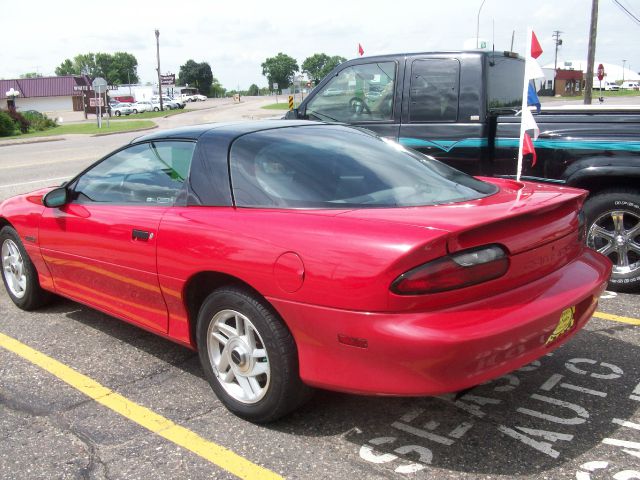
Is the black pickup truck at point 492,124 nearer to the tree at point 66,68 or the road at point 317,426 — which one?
the road at point 317,426

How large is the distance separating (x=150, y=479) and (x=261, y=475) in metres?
0.47

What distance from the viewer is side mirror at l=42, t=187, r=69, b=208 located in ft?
13.7

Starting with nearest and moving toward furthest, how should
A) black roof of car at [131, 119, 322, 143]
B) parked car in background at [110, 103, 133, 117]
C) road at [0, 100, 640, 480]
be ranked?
road at [0, 100, 640, 480] → black roof of car at [131, 119, 322, 143] → parked car in background at [110, 103, 133, 117]

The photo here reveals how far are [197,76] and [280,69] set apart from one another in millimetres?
20309

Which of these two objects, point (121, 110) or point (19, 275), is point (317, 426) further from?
point (121, 110)

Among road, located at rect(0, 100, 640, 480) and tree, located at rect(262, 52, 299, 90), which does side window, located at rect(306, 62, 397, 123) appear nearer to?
road, located at rect(0, 100, 640, 480)

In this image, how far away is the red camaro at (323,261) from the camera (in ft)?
8.30

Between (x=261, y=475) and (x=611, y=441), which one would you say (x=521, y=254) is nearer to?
(x=611, y=441)

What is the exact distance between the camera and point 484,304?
263cm

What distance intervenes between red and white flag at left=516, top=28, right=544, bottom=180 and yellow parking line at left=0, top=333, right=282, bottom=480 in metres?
3.17

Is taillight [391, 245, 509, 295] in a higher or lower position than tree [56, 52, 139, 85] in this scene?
lower

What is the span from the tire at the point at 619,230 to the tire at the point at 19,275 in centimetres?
423

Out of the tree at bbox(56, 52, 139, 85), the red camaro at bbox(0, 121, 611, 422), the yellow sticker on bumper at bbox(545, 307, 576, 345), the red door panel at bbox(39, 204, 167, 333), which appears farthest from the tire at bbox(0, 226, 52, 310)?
the tree at bbox(56, 52, 139, 85)

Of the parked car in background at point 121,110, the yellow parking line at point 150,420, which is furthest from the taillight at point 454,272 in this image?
the parked car in background at point 121,110
